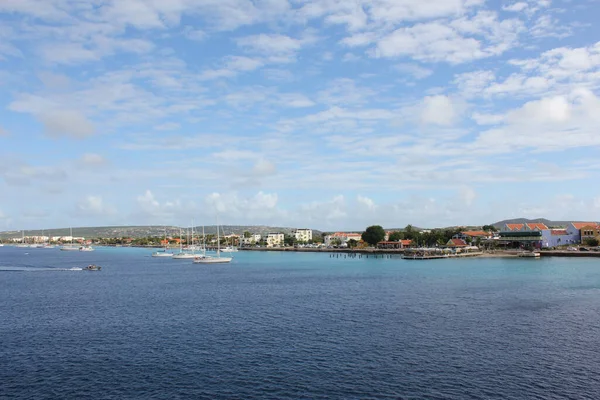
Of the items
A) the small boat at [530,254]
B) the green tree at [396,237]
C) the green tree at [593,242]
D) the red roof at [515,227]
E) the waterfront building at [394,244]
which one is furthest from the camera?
the green tree at [396,237]

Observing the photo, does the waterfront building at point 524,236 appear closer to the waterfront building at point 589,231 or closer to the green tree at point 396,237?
the waterfront building at point 589,231

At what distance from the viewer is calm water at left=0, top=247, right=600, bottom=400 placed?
2359 centimetres

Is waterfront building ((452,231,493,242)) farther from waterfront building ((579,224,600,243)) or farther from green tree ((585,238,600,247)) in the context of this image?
green tree ((585,238,600,247))

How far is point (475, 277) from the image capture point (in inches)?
2758

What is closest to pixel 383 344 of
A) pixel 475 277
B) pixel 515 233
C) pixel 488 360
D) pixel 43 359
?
pixel 488 360

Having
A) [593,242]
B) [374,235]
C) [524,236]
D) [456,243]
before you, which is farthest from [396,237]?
[593,242]

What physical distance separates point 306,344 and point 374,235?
14468cm

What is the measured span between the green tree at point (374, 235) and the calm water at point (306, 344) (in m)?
116

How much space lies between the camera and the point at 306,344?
31109mm

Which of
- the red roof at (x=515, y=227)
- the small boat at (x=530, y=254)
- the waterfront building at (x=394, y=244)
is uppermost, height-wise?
the red roof at (x=515, y=227)

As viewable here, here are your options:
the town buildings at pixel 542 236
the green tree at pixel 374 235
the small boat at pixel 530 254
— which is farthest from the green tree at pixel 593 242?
the green tree at pixel 374 235

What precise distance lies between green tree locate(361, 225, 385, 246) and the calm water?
381 ft

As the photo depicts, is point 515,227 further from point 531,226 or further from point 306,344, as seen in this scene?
point 306,344

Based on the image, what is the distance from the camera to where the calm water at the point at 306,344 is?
23.6 metres
